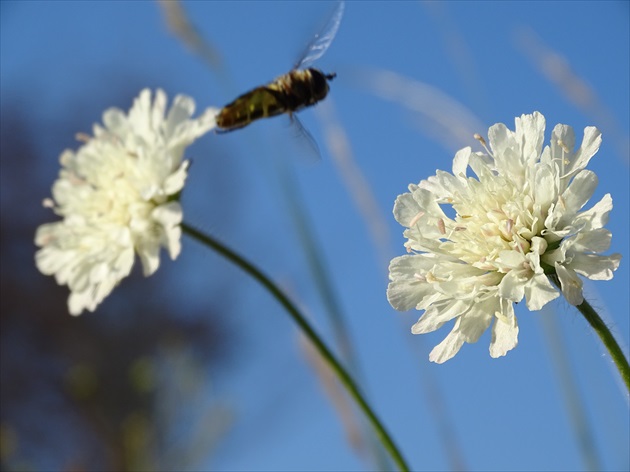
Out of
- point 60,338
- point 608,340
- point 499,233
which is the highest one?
point 60,338

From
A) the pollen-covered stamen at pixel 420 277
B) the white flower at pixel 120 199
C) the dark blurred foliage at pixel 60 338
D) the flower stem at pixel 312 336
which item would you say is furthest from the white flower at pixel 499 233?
the dark blurred foliage at pixel 60 338

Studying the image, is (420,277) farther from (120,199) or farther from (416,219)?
(120,199)

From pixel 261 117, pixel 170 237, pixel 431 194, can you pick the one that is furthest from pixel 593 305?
pixel 170 237

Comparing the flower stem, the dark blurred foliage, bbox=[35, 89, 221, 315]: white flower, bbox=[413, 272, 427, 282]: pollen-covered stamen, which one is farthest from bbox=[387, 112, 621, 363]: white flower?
the dark blurred foliage

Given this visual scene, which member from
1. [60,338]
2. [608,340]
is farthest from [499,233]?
[60,338]

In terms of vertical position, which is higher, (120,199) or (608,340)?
(120,199)

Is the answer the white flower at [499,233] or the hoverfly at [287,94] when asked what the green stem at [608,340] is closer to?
the white flower at [499,233]

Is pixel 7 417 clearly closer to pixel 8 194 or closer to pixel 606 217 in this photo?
pixel 8 194
